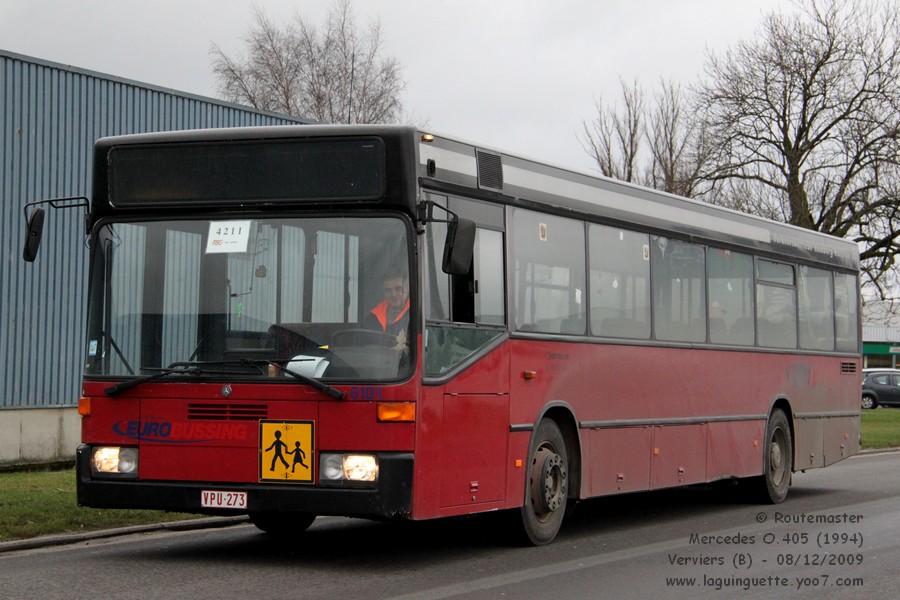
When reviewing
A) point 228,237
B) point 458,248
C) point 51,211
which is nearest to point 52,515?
point 228,237

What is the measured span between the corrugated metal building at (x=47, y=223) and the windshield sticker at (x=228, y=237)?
37.6 feet

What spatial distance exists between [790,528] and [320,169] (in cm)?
648

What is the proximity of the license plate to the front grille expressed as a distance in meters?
0.51

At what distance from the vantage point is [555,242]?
1137cm

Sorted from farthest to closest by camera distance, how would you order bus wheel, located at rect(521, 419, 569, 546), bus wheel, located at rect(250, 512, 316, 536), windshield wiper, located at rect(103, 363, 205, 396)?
bus wheel, located at rect(250, 512, 316, 536), bus wheel, located at rect(521, 419, 569, 546), windshield wiper, located at rect(103, 363, 205, 396)

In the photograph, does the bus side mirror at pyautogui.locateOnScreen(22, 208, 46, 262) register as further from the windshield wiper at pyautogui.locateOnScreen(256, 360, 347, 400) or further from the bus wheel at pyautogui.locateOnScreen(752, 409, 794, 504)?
the bus wheel at pyautogui.locateOnScreen(752, 409, 794, 504)

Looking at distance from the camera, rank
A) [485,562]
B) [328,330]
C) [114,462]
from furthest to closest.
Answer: [485,562]
[114,462]
[328,330]

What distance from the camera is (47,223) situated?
20.6 m

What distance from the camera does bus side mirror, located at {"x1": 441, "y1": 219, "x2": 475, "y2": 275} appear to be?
911 cm

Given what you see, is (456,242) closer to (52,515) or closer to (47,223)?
(52,515)

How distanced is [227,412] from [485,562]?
2291 millimetres

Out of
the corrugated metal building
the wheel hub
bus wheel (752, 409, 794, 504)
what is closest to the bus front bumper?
the wheel hub

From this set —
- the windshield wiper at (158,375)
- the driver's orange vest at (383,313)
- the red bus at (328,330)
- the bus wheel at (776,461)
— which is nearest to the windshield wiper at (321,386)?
the red bus at (328,330)

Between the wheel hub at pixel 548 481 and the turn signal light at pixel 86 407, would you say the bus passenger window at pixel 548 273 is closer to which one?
the wheel hub at pixel 548 481
